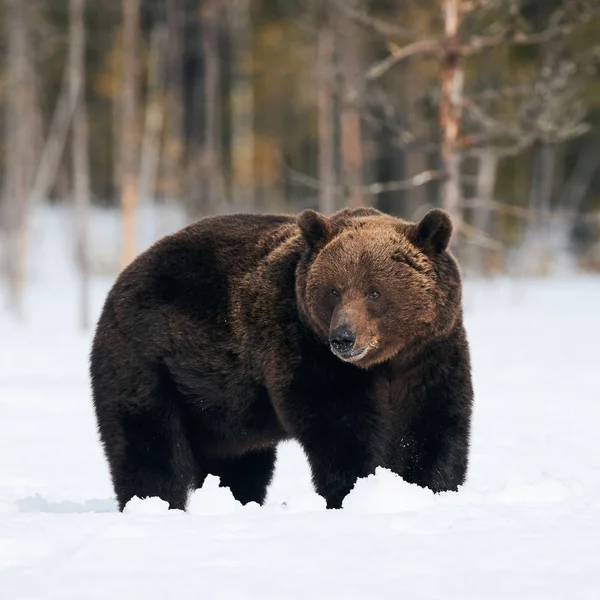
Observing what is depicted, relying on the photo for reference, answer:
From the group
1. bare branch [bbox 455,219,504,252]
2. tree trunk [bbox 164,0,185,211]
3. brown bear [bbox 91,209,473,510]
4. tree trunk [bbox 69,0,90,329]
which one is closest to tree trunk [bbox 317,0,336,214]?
tree trunk [bbox 69,0,90,329]

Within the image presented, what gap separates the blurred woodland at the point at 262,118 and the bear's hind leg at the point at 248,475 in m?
8.02

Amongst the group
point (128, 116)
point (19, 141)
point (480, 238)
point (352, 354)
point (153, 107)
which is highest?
point (352, 354)

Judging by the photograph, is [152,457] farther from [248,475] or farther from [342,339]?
[342,339]

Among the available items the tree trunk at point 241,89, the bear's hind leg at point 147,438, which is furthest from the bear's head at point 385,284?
the tree trunk at point 241,89

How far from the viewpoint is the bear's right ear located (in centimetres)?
471

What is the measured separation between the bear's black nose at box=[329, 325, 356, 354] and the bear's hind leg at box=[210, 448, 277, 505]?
1.34 metres

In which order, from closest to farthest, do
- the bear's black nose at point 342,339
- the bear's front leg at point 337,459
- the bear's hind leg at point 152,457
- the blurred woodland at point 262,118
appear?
the bear's black nose at point 342,339
the bear's front leg at point 337,459
the bear's hind leg at point 152,457
the blurred woodland at point 262,118

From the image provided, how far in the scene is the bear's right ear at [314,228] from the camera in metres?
4.71

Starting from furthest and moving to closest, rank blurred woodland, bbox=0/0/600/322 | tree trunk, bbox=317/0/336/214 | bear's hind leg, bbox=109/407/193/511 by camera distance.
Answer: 1. blurred woodland, bbox=0/0/600/322
2. tree trunk, bbox=317/0/336/214
3. bear's hind leg, bbox=109/407/193/511

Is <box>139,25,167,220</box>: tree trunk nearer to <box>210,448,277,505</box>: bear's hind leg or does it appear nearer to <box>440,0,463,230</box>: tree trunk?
<box>440,0,463,230</box>: tree trunk

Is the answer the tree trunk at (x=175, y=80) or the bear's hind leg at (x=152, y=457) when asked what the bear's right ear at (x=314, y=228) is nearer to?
the bear's hind leg at (x=152, y=457)

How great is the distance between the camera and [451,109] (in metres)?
12.5

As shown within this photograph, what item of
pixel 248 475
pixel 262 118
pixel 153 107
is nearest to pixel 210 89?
pixel 153 107

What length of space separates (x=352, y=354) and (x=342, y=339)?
9 centimetres
